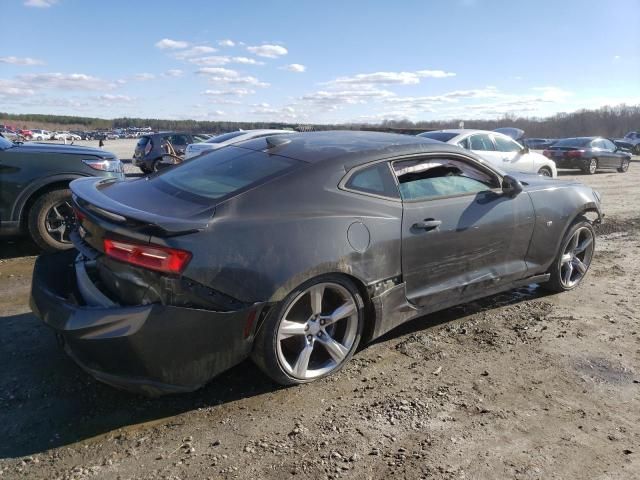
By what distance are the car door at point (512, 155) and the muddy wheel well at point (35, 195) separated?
9.38m

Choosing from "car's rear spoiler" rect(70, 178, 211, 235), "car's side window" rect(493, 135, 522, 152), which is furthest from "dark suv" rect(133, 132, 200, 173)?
"car's rear spoiler" rect(70, 178, 211, 235)

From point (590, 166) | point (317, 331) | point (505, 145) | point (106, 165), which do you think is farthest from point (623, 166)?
point (317, 331)

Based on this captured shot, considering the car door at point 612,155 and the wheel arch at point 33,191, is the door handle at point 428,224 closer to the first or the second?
the wheel arch at point 33,191

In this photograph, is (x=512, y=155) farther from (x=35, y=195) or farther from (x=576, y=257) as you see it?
(x=35, y=195)

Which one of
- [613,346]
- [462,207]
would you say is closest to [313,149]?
[462,207]

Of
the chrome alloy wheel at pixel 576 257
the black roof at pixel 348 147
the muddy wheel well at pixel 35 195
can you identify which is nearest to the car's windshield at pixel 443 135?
the chrome alloy wheel at pixel 576 257

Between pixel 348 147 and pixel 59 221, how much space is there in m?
4.15

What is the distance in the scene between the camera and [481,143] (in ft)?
38.1

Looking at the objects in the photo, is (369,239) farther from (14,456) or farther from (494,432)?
(14,456)

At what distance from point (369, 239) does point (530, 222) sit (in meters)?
1.88

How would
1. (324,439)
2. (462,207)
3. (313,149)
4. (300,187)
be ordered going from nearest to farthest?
1. (324,439)
2. (300,187)
3. (313,149)
4. (462,207)

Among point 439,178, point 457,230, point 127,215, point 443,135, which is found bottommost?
point 457,230

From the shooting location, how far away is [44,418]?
110 inches

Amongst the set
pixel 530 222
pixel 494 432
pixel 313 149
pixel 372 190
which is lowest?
pixel 494 432
